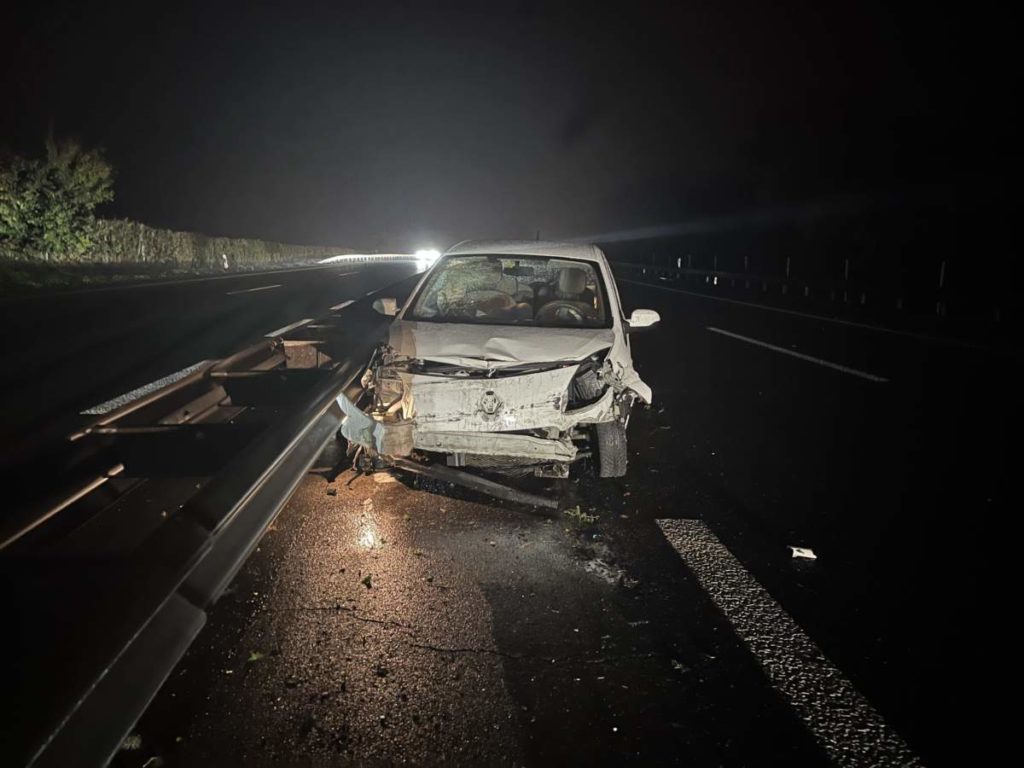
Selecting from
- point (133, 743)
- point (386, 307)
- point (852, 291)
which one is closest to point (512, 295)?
point (386, 307)

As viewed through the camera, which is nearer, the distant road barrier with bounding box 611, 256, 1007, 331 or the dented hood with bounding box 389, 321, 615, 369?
the dented hood with bounding box 389, 321, 615, 369

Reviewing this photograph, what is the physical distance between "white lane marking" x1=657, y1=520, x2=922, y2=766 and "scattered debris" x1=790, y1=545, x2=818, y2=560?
0.39 metres

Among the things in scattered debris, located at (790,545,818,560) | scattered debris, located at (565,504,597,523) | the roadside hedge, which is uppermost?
the roadside hedge

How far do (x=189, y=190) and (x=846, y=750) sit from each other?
79053 mm

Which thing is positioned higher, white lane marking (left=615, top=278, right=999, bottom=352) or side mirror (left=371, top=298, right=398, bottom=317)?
side mirror (left=371, top=298, right=398, bottom=317)

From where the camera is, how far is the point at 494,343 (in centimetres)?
414

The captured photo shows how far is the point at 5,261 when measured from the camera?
62.5 ft

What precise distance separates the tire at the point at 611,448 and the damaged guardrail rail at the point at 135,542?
178 centimetres

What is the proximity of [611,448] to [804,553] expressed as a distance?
4.32 feet

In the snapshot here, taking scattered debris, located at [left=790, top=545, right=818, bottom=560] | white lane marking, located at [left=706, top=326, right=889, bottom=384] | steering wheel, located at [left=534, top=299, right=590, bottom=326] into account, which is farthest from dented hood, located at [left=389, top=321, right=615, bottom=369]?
white lane marking, located at [left=706, top=326, right=889, bottom=384]

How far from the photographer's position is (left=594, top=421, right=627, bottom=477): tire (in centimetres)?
415

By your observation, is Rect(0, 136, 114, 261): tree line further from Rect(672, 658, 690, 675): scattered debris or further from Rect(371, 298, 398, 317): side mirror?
Rect(672, 658, 690, 675): scattered debris

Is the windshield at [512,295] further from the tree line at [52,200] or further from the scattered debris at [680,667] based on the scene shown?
the tree line at [52,200]

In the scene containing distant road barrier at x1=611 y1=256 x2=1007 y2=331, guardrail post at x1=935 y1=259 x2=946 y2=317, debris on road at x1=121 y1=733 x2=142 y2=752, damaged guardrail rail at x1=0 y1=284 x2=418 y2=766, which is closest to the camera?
damaged guardrail rail at x1=0 y1=284 x2=418 y2=766
